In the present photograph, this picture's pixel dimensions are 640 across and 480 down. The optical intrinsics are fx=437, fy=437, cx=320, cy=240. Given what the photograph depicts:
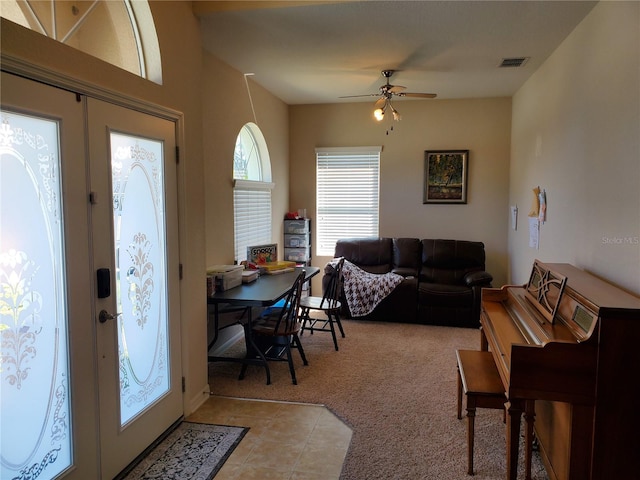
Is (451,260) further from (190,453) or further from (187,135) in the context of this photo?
(190,453)

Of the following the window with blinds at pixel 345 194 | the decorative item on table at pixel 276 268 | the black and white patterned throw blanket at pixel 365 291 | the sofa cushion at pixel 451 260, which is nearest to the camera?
the decorative item on table at pixel 276 268

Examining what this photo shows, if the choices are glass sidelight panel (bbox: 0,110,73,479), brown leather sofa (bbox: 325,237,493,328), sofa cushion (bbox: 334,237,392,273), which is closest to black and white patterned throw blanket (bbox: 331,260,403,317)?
brown leather sofa (bbox: 325,237,493,328)

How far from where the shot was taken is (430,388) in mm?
3465

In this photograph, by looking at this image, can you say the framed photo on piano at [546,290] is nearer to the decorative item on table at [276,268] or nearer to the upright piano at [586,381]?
the upright piano at [586,381]

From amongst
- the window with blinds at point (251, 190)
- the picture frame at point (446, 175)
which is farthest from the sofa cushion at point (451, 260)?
the window with blinds at point (251, 190)

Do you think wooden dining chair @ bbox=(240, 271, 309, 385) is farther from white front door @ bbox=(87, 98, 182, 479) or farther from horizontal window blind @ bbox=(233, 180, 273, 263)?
horizontal window blind @ bbox=(233, 180, 273, 263)

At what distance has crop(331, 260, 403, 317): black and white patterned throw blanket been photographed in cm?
528

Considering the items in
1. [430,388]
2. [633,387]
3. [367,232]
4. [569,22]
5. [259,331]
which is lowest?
[430,388]

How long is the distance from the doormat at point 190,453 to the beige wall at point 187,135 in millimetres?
267

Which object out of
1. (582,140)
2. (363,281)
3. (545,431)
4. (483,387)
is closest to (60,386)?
(483,387)

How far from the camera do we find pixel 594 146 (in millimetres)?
2828

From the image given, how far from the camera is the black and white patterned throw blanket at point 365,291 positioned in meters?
5.28

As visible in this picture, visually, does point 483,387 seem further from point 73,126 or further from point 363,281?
point 363,281

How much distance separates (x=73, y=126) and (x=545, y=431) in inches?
114
